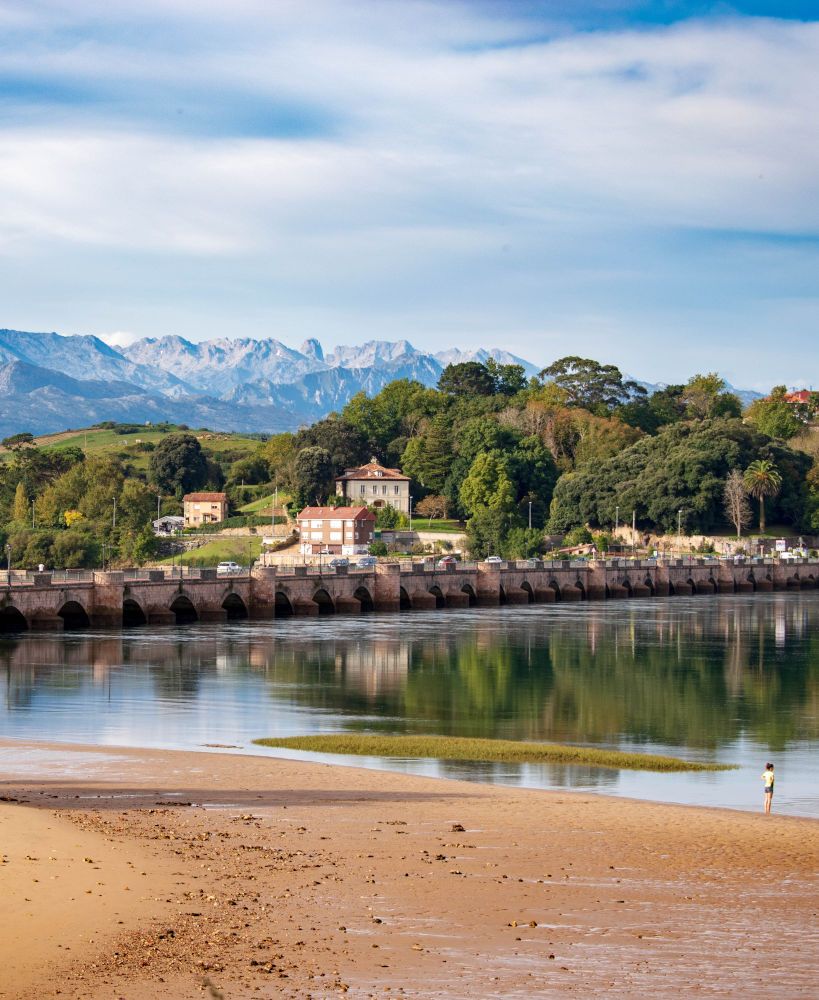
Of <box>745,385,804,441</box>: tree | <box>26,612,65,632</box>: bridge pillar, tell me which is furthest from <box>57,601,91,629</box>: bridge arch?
<box>745,385,804,441</box>: tree

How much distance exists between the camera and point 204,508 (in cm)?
16175

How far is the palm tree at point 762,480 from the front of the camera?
138m

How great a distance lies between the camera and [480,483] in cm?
14662

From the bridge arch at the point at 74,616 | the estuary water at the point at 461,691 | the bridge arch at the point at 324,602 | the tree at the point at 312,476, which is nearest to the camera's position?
the estuary water at the point at 461,691

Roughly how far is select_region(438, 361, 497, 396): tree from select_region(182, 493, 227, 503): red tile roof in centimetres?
4445

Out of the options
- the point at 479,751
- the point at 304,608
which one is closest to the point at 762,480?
the point at 304,608

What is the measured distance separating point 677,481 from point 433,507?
30606 mm

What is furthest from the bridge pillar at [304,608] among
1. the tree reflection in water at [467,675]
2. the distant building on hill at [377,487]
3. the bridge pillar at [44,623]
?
the distant building on hill at [377,487]

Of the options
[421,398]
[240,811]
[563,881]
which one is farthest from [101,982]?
[421,398]

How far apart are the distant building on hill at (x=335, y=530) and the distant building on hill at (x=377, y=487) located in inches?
356

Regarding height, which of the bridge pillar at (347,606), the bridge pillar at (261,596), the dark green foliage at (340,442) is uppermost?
the dark green foliage at (340,442)

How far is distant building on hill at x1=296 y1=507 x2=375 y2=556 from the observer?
142 metres

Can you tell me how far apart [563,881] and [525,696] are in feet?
91.4

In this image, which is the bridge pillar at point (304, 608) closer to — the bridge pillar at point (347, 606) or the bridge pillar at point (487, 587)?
the bridge pillar at point (347, 606)
